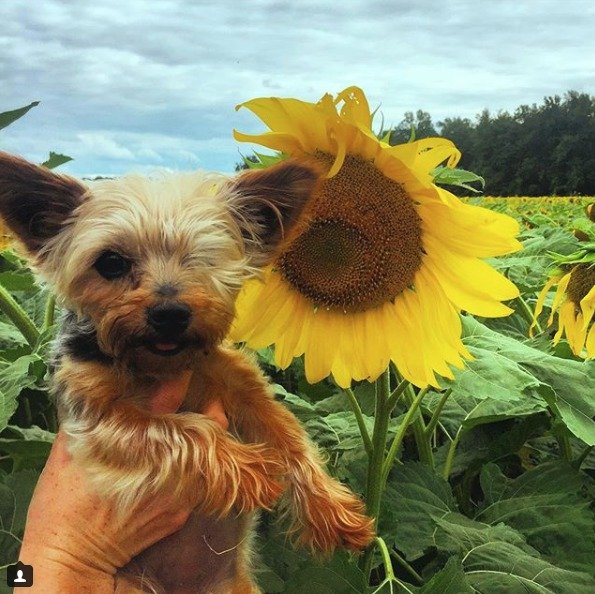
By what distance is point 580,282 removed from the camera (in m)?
2.11

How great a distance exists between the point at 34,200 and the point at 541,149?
24.3m

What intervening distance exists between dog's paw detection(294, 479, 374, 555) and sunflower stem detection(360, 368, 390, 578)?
1.06 feet

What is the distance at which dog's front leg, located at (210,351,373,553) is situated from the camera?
131 centimetres

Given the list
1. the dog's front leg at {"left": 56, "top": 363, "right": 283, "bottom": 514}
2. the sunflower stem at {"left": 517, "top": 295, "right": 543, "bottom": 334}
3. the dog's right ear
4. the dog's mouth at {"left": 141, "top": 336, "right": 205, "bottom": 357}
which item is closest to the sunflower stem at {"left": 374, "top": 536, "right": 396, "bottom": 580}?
the dog's front leg at {"left": 56, "top": 363, "right": 283, "bottom": 514}

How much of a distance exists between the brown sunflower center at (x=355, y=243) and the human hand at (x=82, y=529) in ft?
1.11

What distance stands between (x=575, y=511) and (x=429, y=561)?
39 centimetres

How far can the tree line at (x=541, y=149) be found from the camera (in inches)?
837

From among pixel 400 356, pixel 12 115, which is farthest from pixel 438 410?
pixel 12 115

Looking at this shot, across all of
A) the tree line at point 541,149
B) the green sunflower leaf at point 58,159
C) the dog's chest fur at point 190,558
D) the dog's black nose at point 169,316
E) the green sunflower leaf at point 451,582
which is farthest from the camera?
the tree line at point 541,149

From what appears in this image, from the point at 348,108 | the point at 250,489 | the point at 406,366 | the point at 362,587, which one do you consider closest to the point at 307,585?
the point at 362,587

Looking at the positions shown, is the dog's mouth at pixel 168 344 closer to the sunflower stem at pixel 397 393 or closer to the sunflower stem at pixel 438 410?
the sunflower stem at pixel 397 393

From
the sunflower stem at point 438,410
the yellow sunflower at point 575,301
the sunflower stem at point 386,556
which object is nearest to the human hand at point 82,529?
the sunflower stem at point 386,556

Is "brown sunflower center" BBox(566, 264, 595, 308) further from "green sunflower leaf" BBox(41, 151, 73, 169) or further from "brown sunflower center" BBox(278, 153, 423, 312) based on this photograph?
"green sunflower leaf" BBox(41, 151, 73, 169)

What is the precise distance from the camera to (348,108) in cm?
136
